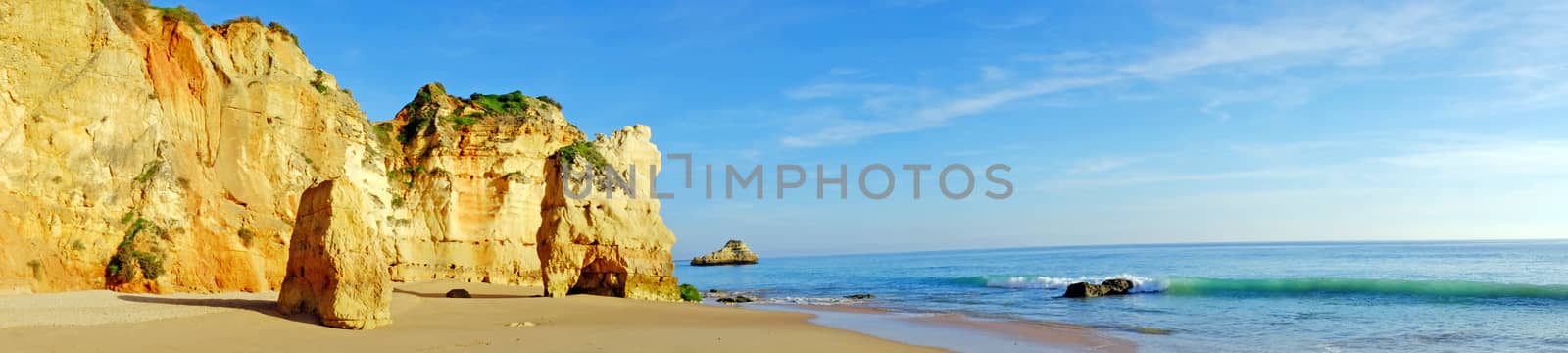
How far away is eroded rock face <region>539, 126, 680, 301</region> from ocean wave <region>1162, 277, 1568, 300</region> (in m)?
18.1

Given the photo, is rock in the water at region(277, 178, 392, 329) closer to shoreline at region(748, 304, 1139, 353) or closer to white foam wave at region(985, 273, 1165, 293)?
shoreline at region(748, 304, 1139, 353)

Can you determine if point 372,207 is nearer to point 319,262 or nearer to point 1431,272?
point 319,262

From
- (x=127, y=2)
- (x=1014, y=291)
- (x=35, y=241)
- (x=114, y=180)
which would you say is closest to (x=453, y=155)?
(x=127, y=2)

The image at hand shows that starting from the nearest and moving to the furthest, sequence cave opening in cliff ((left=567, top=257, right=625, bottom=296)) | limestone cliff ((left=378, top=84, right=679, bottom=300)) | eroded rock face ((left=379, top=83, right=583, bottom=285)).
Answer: cave opening in cliff ((left=567, top=257, right=625, bottom=296)), limestone cliff ((left=378, top=84, right=679, bottom=300)), eroded rock face ((left=379, top=83, right=583, bottom=285))

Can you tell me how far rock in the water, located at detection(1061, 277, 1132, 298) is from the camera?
28.2m

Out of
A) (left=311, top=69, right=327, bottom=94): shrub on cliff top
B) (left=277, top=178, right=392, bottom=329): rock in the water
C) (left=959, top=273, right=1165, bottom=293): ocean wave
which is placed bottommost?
(left=959, top=273, right=1165, bottom=293): ocean wave

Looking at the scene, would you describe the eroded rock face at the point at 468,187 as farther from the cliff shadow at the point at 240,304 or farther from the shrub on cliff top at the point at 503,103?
the cliff shadow at the point at 240,304

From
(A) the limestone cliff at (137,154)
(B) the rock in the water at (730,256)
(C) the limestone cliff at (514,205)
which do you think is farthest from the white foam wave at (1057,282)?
(B) the rock in the water at (730,256)

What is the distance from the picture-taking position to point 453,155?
92.3ft

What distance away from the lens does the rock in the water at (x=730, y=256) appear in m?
111

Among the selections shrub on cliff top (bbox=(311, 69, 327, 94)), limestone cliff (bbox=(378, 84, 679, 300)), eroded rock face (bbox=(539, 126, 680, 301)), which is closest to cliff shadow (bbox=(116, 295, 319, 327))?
eroded rock face (bbox=(539, 126, 680, 301))

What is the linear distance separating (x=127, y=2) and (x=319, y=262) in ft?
40.1

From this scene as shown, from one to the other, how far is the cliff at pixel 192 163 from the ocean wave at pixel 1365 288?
801 inches

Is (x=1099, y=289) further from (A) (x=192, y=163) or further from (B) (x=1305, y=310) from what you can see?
(A) (x=192, y=163)
